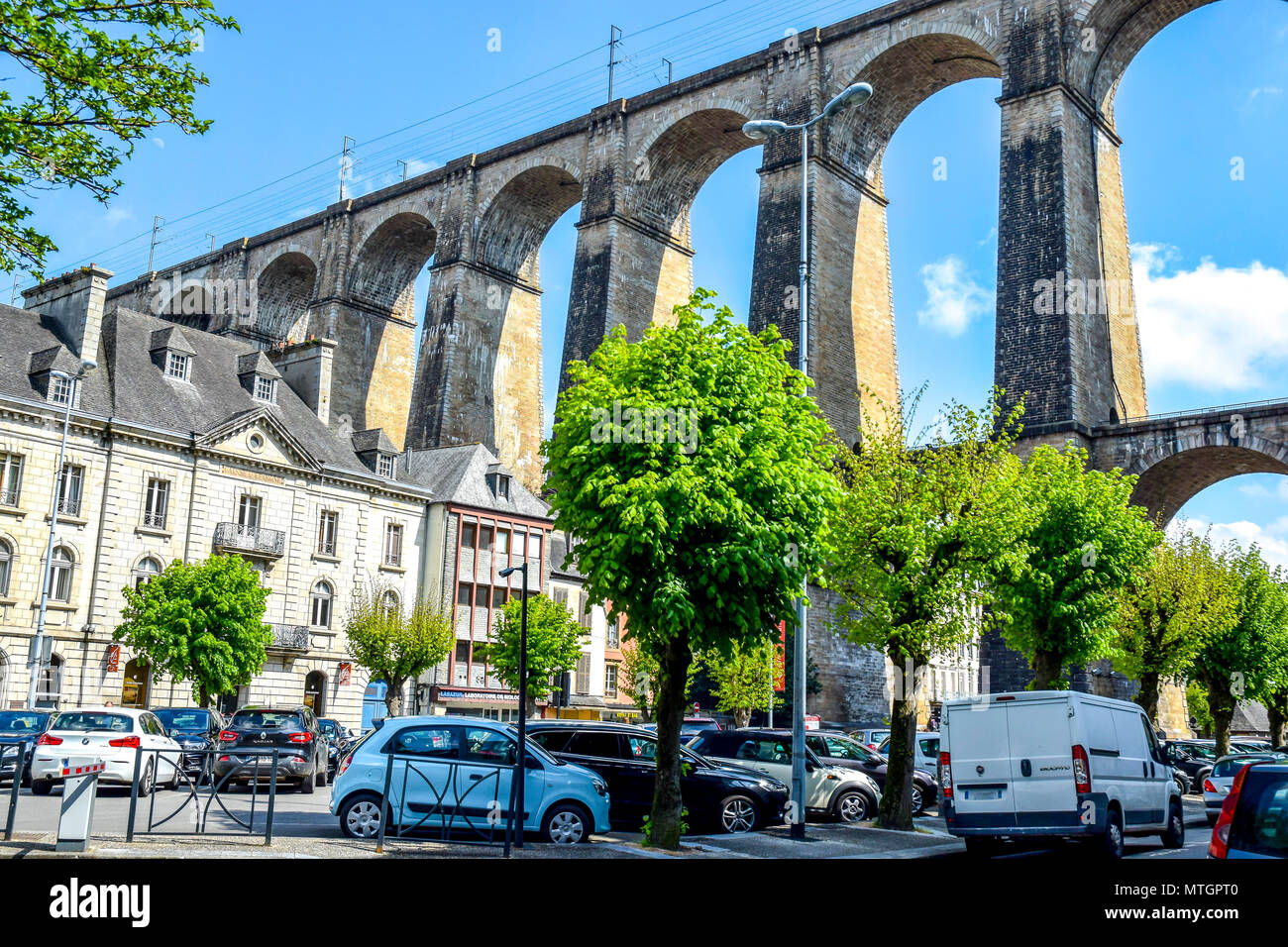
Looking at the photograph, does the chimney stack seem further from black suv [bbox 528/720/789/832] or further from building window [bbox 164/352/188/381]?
black suv [bbox 528/720/789/832]

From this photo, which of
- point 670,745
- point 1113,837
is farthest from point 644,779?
point 1113,837

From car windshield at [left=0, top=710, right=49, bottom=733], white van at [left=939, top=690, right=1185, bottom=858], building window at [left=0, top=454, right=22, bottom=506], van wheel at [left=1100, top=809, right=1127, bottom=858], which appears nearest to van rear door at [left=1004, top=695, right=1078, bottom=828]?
white van at [left=939, top=690, right=1185, bottom=858]

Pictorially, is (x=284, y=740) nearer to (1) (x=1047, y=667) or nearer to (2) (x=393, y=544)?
(1) (x=1047, y=667)

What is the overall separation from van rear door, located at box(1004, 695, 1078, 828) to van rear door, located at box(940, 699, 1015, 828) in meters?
0.13

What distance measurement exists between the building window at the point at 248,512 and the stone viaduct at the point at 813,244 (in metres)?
14.0

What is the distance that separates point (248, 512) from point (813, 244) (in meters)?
23.1

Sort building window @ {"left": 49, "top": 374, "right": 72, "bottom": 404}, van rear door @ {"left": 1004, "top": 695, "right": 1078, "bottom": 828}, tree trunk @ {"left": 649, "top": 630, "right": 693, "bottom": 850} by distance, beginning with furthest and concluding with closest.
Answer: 1. building window @ {"left": 49, "top": 374, "right": 72, "bottom": 404}
2. tree trunk @ {"left": 649, "top": 630, "right": 693, "bottom": 850}
3. van rear door @ {"left": 1004, "top": 695, "right": 1078, "bottom": 828}

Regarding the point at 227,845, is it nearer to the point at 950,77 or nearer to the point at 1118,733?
the point at 1118,733

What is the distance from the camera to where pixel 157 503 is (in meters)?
35.6

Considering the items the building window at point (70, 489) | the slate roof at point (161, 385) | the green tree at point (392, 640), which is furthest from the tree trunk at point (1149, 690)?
the building window at point (70, 489)

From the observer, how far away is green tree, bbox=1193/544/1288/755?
1625 inches

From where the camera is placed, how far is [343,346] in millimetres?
59500
